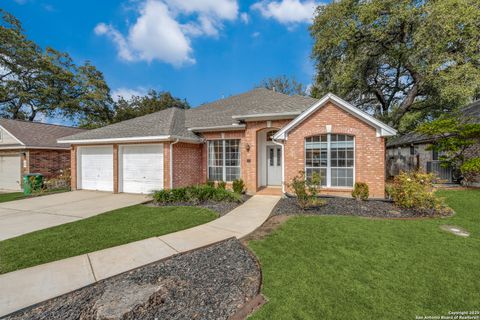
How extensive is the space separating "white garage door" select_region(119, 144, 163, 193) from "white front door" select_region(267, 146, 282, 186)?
5.95 m

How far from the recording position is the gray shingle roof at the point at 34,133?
50.6 feet

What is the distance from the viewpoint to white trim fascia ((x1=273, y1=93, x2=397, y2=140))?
842cm

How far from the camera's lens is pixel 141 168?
11.5m

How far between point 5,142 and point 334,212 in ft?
73.0

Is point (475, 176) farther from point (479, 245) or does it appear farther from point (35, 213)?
point (35, 213)

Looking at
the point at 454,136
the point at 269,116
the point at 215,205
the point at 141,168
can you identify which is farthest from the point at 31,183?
the point at 454,136

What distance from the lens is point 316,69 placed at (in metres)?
19.7

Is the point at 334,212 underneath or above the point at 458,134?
underneath

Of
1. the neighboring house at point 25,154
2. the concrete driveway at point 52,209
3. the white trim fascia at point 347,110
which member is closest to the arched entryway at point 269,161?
the white trim fascia at point 347,110

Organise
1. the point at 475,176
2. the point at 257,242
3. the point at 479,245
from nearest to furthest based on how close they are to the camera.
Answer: the point at 479,245 < the point at 257,242 < the point at 475,176

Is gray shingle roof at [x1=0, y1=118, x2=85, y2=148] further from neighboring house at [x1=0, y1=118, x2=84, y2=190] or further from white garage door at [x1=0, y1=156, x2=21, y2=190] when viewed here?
white garage door at [x1=0, y1=156, x2=21, y2=190]

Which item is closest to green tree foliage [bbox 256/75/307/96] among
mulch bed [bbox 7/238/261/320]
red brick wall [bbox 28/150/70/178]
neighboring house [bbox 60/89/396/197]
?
neighboring house [bbox 60/89/396/197]

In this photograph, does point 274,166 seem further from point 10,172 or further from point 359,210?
point 10,172

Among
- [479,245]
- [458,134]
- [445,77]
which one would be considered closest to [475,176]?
[458,134]
